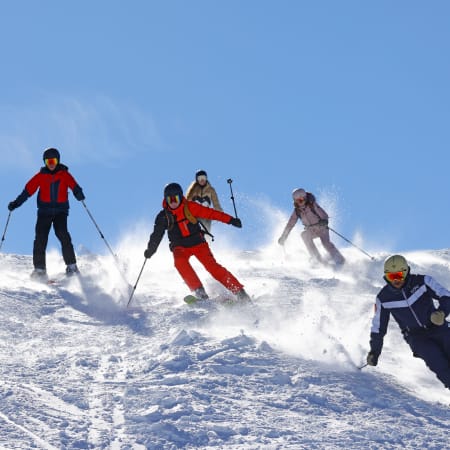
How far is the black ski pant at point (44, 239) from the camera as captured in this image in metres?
12.6

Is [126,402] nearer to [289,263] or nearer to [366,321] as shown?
[366,321]

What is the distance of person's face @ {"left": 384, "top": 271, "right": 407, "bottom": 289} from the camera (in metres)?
7.75

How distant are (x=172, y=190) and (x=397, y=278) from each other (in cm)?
411

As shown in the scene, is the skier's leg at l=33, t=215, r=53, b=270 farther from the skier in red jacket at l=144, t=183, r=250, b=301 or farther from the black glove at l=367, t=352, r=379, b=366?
the black glove at l=367, t=352, r=379, b=366

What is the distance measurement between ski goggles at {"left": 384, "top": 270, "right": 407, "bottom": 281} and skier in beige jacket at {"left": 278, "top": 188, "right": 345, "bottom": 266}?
7.33m

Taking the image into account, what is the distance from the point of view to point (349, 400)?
714 centimetres

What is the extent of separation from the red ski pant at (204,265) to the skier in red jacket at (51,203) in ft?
7.67

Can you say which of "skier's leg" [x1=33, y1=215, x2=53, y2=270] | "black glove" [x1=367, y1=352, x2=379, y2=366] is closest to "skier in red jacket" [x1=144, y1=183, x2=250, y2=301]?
"skier's leg" [x1=33, y1=215, x2=53, y2=270]

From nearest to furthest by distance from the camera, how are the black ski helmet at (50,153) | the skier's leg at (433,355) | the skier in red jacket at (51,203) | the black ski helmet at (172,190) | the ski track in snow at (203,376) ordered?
the ski track in snow at (203,376)
the skier's leg at (433,355)
the black ski helmet at (172,190)
the black ski helmet at (50,153)
the skier in red jacket at (51,203)

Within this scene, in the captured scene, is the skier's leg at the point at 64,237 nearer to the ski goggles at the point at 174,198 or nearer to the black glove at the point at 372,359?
the ski goggles at the point at 174,198

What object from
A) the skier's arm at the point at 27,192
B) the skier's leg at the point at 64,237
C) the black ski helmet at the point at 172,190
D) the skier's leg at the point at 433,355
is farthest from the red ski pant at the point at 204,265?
the skier's leg at the point at 433,355

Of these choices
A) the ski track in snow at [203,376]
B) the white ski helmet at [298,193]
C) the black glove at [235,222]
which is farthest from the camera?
the white ski helmet at [298,193]

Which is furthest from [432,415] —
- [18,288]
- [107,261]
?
[107,261]

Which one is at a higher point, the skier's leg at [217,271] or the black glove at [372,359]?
the skier's leg at [217,271]
